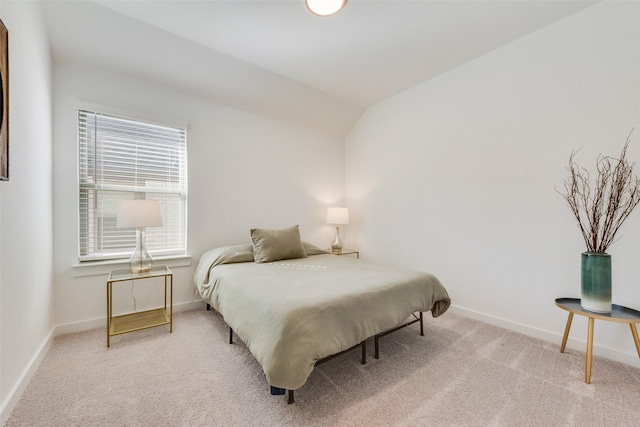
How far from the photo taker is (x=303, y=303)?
1585mm

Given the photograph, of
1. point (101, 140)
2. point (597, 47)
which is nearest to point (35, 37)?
point (101, 140)

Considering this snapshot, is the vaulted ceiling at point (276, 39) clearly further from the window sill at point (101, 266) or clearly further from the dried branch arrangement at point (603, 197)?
the window sill at point (101, 266)

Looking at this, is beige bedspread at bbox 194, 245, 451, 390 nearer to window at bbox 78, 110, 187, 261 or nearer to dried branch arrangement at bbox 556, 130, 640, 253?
window at bbox 78, 110, 187, 261

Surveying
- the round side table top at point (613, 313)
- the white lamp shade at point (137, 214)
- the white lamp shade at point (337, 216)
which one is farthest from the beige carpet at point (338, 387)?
the white lamp shade at point (337, 216)

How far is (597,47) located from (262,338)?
330cm

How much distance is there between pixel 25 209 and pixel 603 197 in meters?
4.14

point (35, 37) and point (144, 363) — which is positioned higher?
point (35, 37)

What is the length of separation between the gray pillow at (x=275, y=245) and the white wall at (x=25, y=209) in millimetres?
1650

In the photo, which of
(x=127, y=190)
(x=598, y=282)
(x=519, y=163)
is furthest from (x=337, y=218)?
(x=598, y=282)

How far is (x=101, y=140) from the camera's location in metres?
2.54

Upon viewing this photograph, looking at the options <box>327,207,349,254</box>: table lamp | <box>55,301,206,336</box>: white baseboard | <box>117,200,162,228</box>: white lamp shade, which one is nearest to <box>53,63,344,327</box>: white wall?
<box>55,301,206,336</box>: white baseboard

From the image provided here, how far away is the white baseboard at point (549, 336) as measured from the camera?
1948 mm

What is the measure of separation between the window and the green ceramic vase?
361cm

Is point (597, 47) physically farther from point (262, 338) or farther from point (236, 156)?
point (236, 156)
